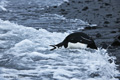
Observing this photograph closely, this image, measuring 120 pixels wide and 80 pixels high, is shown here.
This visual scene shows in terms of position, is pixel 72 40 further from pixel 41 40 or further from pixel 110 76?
pixel 110 76

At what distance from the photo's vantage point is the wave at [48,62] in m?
6.38

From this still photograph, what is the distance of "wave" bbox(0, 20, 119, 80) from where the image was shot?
20.9 feet

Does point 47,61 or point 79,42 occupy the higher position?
point 79,42

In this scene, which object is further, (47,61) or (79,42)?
(79,42)

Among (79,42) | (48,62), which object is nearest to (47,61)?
(48,62)

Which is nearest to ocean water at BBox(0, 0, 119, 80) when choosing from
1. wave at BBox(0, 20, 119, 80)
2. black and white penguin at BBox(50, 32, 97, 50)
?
wave at BBox(0, 20, 119, 80)

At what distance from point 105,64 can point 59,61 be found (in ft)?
3.83

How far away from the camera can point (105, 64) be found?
7016mm

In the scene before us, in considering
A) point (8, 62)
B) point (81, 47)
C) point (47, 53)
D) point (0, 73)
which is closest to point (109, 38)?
point (81, 47)

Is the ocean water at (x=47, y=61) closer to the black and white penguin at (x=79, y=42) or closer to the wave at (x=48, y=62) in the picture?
the wave at (x=48, y=62)

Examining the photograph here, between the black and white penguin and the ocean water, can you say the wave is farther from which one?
the black and white penguin

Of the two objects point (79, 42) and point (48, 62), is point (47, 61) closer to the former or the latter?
point (48, 62)

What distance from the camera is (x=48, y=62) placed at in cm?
748

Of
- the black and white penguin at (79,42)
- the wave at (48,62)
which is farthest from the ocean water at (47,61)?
the black and white penguin at (79,42)
